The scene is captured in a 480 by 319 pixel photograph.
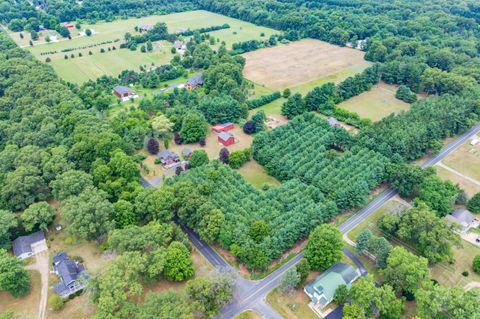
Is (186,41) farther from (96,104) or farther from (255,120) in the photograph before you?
(255,120)

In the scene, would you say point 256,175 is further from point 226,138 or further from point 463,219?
point 463,219

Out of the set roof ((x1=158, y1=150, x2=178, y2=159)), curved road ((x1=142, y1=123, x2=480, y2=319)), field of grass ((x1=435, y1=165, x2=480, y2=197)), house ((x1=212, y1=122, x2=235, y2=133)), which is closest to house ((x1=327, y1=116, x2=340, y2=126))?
house ((x1=212, y1=122, x2=235, y2=133))

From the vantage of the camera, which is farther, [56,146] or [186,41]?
[186,41]

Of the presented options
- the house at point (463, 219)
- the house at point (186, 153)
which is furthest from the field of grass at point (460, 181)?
the house at point (186, 153)

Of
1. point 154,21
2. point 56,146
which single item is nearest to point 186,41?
point 154,21

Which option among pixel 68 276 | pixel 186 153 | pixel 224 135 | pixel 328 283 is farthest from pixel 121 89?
pixel 328 283
